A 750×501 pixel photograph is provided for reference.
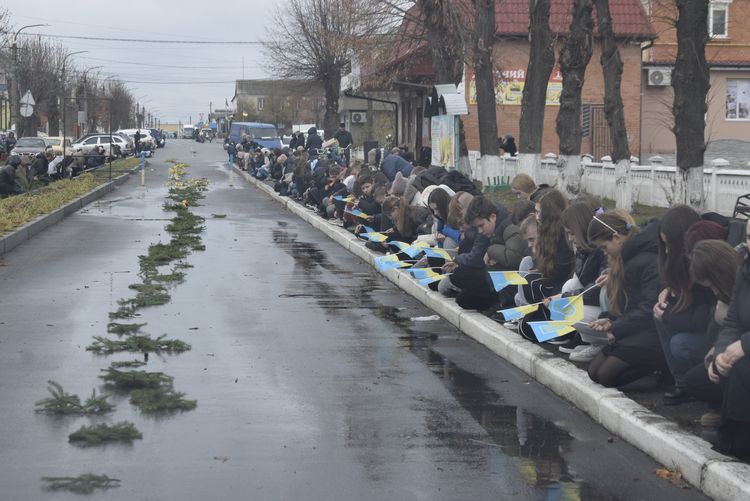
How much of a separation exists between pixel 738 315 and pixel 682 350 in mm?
1045

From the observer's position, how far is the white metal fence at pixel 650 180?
22562 millimetres

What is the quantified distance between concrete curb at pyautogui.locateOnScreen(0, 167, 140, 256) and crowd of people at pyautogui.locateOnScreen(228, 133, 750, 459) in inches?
304

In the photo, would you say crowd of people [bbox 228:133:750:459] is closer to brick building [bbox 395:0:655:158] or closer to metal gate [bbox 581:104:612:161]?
metal gate [bbox 581:104:612:161]

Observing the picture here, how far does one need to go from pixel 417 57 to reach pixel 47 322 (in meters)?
32.4

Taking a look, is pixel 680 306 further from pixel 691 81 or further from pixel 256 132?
pixel 256 132

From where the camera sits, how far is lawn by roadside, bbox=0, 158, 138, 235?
21994mm

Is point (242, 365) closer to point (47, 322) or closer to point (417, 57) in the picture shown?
point (47, 322)

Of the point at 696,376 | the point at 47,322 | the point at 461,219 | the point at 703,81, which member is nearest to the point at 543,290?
the point at 461,219

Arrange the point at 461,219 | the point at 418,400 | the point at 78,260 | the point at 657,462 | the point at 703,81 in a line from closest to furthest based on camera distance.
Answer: the point at 657,462 < the point at 418,400 < the point at 461,219 < the point at 78,260 < the point at 703,81

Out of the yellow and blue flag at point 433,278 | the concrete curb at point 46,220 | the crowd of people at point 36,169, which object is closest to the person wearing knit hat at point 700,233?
the yellow and blue flag at point 433,278

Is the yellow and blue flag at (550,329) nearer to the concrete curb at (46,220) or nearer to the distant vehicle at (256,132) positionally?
the concrete curb at (46,220)

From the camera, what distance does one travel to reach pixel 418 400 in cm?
862

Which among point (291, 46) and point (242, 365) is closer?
point (242, 365)

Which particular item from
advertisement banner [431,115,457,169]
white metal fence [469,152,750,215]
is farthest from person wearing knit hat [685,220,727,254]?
white metal fence [469,152,750,215]
